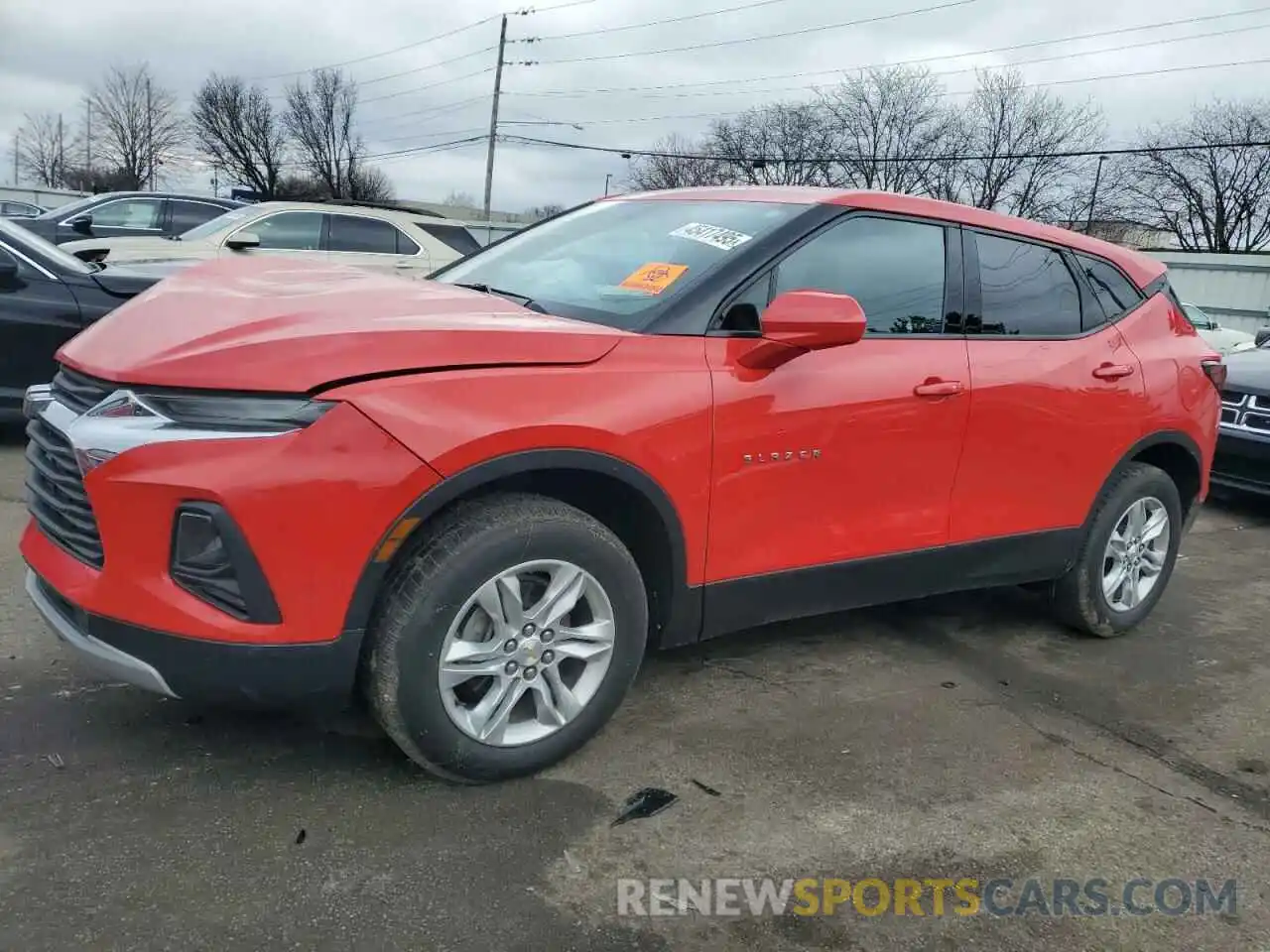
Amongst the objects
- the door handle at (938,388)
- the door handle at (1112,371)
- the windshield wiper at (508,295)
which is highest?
the windshield wiper at (508,295)

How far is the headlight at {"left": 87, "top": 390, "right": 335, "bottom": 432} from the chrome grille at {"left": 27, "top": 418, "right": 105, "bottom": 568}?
27cm

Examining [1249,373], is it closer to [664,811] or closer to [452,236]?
[664,811]

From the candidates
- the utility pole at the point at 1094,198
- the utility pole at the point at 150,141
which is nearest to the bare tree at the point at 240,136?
the utility pole at the point at 150,141

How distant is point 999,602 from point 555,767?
2.77m

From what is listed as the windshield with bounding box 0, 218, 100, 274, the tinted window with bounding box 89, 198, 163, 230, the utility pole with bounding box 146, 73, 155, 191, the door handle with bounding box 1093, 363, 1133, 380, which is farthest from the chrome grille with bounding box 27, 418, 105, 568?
the utility pole with bounding box 146, 73, 155, 191

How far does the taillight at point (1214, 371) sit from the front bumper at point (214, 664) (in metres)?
3.83

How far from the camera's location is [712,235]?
326cm

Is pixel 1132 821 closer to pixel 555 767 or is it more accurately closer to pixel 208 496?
pixel 555 767

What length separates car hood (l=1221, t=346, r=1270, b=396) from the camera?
6.98 m

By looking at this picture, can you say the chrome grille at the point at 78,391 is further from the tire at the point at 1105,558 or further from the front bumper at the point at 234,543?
the tire at the point at 1105,558

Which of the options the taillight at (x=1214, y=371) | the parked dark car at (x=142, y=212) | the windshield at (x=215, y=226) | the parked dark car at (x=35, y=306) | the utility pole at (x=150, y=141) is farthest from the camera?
the utility pole at (x=150, y=141)

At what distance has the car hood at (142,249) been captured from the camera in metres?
8.95

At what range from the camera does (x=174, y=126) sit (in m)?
64.6

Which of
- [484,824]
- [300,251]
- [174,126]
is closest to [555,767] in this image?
[484,824]
